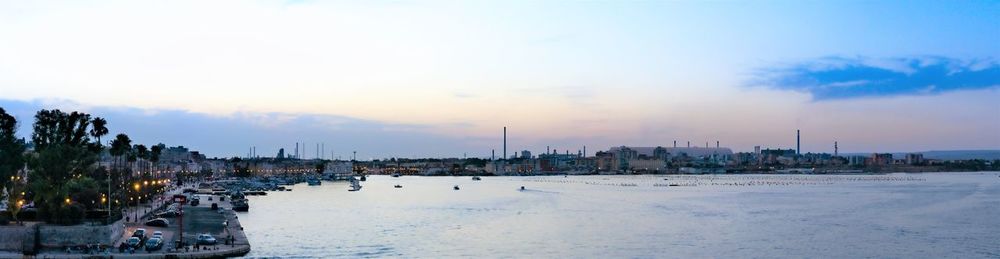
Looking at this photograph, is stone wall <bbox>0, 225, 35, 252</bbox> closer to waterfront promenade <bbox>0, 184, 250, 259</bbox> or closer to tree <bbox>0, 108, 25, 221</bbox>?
waterfront promenade <bbox>0, 184, 250, 259</bbox>

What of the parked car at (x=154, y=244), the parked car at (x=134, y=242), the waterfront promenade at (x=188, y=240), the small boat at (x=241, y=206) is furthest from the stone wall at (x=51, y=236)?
the small boat at (x=241, y=206)

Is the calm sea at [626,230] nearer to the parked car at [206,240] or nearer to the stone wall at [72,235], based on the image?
the parked car at [206,240]

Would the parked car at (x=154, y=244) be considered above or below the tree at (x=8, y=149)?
below

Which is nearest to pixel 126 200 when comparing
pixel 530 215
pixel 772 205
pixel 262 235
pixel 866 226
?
pixel 262 235

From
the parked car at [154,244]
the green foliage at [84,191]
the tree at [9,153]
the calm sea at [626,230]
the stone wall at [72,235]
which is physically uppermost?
the tree at [9,153]

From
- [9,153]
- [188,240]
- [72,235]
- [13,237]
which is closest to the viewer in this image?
[13,237]

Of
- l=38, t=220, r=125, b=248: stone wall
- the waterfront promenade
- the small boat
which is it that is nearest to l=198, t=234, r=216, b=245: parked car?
the waterfront promenade

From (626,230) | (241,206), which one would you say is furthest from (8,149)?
(626,230)

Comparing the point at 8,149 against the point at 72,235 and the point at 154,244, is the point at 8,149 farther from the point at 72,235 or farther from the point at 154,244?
the point at 154,244

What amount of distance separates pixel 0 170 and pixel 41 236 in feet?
27.4

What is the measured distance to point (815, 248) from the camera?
134ft

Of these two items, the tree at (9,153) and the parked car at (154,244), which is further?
the tree at (9,153)

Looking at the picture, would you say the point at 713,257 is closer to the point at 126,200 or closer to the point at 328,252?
the point at 328,252

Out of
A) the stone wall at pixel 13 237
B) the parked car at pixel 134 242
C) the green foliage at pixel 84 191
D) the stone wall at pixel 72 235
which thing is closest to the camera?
the stone wall at pixel 13 237
